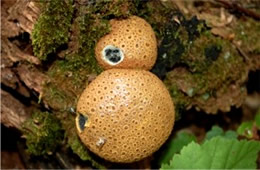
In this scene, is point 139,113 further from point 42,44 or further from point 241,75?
point 241,75

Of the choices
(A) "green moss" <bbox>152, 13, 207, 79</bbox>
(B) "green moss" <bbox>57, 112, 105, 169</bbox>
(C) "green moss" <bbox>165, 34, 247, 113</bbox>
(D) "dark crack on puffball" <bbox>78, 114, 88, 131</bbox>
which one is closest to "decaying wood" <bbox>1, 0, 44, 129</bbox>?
(B) "green moss" <bbox>57, 112, 105, 169</bbox>

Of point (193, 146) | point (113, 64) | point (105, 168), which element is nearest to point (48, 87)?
point (113, 64)

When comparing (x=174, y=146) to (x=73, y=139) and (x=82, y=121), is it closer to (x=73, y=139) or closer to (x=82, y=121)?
(x=73, y=139)

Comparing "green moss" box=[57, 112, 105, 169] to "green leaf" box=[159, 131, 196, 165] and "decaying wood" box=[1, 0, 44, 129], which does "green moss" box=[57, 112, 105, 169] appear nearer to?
"decaying wood" box=[1, 0, 44, 129]

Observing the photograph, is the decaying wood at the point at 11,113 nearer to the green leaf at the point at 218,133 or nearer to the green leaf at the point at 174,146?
the green leaf at the point at 174,146

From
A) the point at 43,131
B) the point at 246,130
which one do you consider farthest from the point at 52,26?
the point at 246,130

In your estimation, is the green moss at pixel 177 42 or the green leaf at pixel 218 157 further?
the green moss at pixel 177 42

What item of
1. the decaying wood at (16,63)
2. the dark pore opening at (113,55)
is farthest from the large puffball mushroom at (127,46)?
the decaying wood at (16,63)
